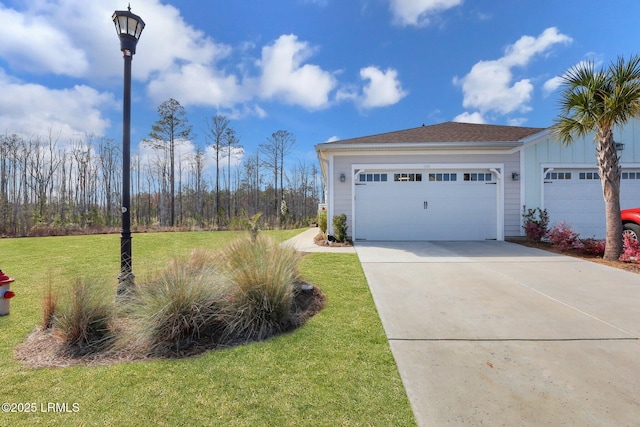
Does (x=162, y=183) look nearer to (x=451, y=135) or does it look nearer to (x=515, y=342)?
(x=451, y=135)

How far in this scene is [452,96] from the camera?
41.0ft

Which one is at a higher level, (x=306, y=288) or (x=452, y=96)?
(x=452, y=96)

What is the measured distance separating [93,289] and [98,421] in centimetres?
172

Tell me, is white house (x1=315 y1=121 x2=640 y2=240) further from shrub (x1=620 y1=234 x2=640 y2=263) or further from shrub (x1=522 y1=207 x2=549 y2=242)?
shrub (x1=620 y1=234 x2=640 y2=263)

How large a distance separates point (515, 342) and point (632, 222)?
714 cm

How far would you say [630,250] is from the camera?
5.84 m

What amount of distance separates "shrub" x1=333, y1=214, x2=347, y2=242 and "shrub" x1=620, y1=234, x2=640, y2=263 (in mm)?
6596

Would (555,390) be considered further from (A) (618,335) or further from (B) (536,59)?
(B) (536,59)

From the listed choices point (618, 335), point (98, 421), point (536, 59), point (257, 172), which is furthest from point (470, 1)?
point (257, 172)

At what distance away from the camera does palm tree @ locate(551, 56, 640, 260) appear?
233 inches

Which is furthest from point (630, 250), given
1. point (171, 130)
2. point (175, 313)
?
point (171, 130)

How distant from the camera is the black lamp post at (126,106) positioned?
3.59 m

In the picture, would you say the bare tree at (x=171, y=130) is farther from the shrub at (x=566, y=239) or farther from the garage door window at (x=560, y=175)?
the garage door window at (x=560, y=175)

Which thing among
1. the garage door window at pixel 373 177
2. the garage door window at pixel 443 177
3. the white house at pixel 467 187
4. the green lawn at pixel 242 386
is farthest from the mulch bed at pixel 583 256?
the green lawn at pixel 242 386
